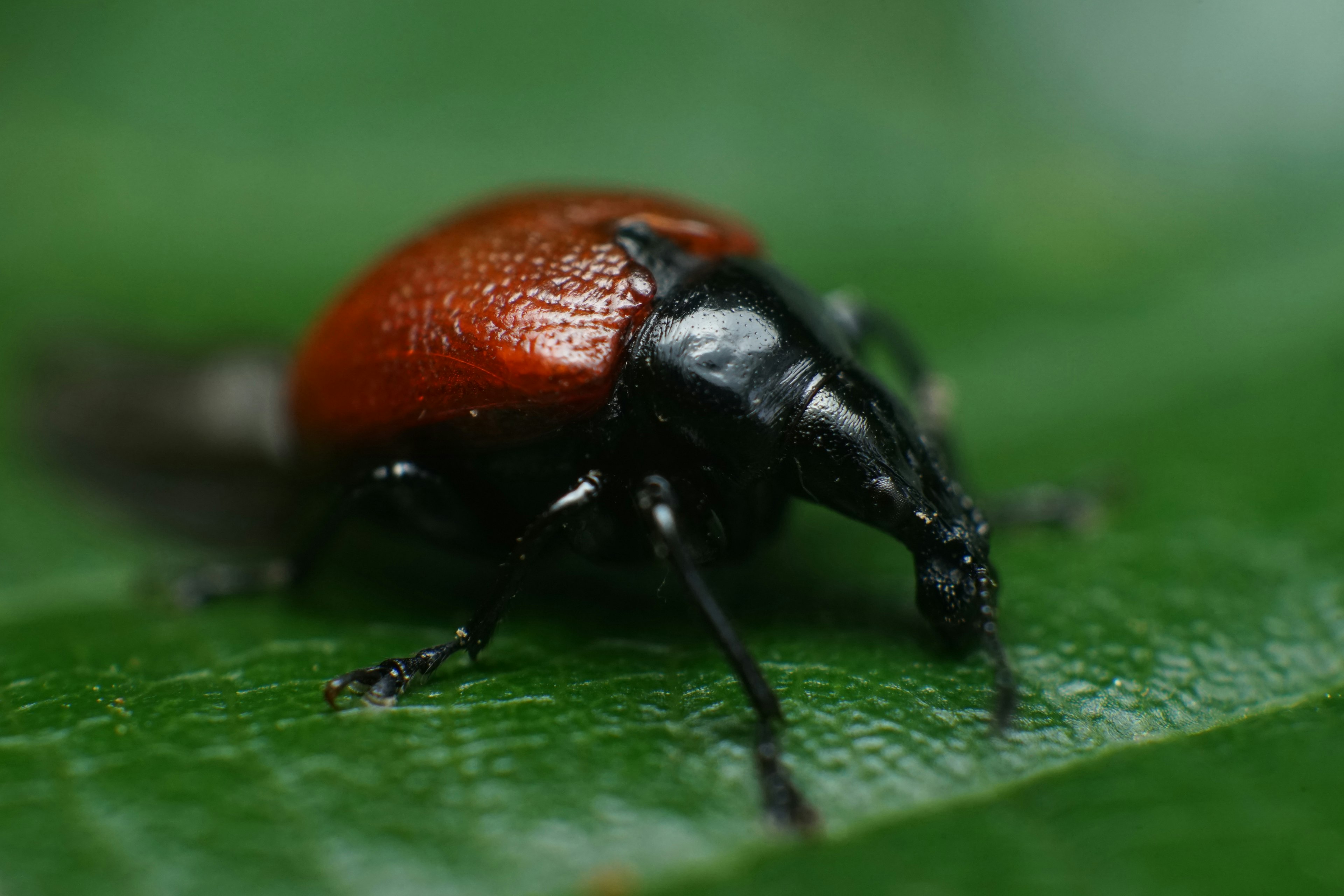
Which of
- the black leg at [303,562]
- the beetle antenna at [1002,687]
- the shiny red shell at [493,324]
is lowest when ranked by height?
the beetle antenna at [1002,687]

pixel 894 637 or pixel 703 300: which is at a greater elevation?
pixel 703 300

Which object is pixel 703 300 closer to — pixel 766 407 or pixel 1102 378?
pixel 766 407

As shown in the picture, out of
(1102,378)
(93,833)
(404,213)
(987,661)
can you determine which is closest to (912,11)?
(1102,378)

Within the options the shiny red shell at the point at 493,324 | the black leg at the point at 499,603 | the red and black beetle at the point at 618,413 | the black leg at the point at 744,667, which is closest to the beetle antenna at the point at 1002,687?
the red and black beetle at the point at 618,413

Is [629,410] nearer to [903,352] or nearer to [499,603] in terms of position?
[499,603]

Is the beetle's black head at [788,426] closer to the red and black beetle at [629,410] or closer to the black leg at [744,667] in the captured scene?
the red and black beetle at [629,410]

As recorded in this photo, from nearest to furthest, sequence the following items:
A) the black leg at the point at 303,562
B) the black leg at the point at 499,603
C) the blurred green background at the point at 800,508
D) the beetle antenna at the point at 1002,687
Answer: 1. the blurred green background at the point at 800,508
2. the beetle antenna at the point at 1002,687
3. the black leg at the point at 499,603
4. the black leg at the point at 303,562

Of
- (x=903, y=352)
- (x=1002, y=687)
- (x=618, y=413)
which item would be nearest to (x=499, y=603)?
(x=618, y=413)
